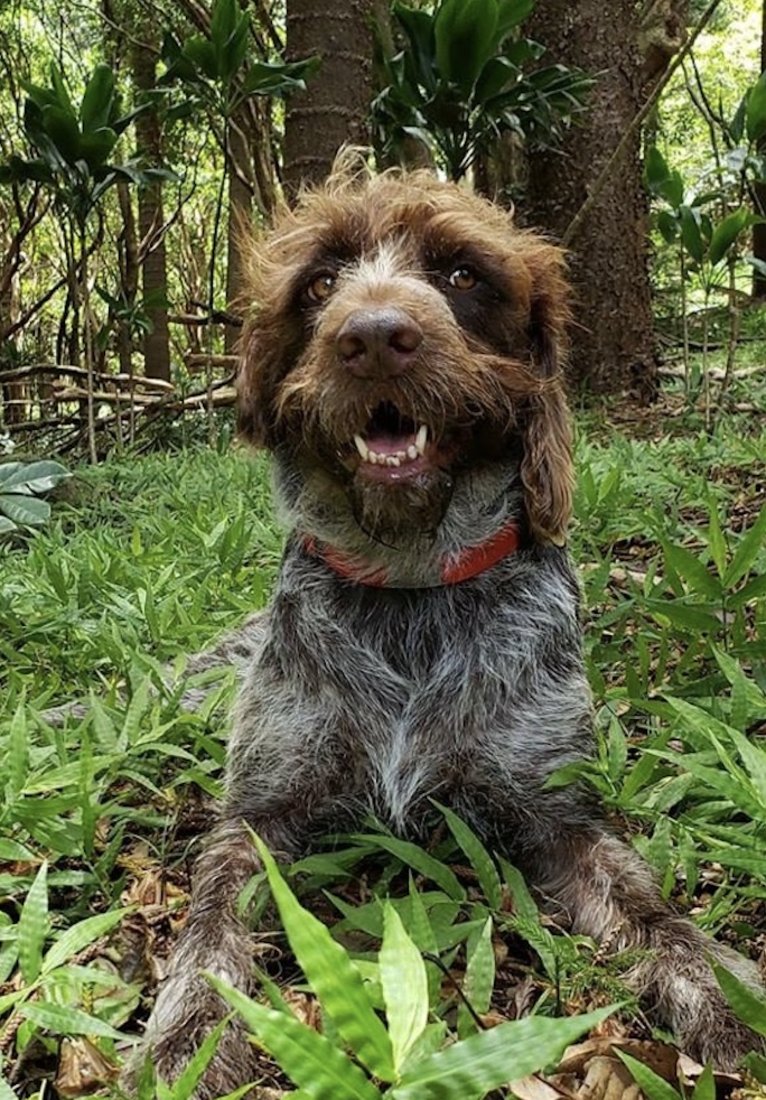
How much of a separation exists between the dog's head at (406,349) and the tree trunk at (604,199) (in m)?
5.29

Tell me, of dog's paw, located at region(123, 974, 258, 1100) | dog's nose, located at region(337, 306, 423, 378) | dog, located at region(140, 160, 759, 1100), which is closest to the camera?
dog's paw, located at region(123, 974, 258, 1100)

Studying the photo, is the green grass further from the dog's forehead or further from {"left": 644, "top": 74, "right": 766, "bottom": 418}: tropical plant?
{"left": 644, "top": 74, "right": 766, "bottom": 418}: tropical plant

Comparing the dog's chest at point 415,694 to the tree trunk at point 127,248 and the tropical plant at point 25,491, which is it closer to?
the tropical plant at point 25,491

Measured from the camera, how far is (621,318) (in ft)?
27.6

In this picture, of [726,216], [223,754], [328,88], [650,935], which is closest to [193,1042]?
[650,935]

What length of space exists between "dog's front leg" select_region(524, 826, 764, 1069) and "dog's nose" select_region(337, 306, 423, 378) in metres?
1.22

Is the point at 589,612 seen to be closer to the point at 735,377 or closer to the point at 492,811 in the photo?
the point at 492,811

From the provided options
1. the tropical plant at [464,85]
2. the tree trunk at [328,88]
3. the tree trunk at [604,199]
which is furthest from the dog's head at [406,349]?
the tree trunk at [604,199]

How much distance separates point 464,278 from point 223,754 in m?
1.51

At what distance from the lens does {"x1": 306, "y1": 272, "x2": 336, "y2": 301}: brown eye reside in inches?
119

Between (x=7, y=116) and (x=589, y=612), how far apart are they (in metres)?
16.1

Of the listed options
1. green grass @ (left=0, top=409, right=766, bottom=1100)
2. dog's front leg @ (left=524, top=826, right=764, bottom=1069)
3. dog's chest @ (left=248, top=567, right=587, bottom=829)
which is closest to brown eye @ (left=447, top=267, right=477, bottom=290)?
dog's chest @ (left=248, top=567, right=587, bottom=829)

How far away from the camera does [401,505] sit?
273 centimetres

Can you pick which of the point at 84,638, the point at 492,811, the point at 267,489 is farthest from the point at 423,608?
the point at 267,489
